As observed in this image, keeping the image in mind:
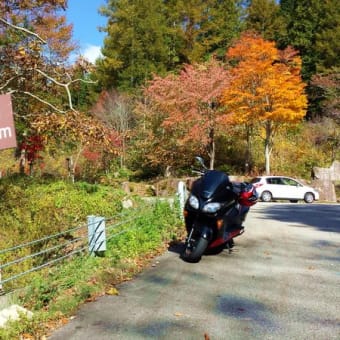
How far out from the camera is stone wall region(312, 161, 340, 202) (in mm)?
22234

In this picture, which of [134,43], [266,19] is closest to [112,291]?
[134,43]

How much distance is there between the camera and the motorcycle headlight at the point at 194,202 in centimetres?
567

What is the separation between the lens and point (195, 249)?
5707 millimetres

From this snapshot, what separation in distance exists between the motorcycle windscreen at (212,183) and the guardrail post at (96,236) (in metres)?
1.45

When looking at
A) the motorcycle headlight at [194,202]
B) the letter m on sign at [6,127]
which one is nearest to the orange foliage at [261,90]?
the motorcycle headlight at [194,202]

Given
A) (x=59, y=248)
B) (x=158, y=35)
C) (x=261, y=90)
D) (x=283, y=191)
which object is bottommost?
(x=283, y=191)

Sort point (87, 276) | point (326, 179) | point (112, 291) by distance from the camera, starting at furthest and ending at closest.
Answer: point (326, 179)
point (87, 276)
point (112, 291)

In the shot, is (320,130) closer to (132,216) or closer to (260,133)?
(260,133)

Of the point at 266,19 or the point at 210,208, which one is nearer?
the point at 210,208

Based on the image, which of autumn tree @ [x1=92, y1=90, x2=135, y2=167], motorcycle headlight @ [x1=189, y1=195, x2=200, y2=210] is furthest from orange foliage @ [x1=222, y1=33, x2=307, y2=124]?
motorcycle headlight @ [x1=189, y1=195, x2=200, y2=210]

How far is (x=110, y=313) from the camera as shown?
4.11 m

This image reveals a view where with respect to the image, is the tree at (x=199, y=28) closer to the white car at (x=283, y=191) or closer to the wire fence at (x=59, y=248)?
the white car at (x=283, y=191)

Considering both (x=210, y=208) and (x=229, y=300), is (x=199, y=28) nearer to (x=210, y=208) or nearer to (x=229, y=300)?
(x=210, y=208)

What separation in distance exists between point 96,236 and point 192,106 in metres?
18.5
